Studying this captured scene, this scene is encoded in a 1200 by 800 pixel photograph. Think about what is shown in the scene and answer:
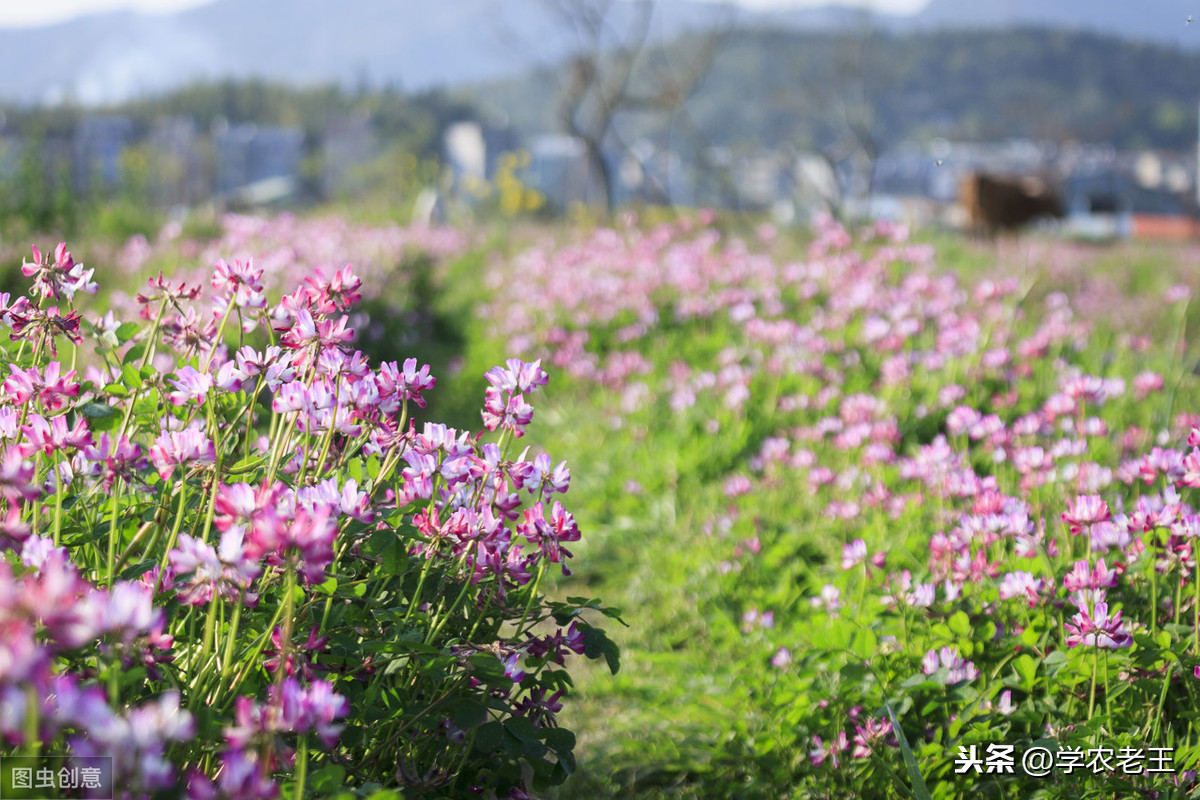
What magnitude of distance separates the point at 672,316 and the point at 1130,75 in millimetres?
116692

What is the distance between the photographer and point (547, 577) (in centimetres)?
284

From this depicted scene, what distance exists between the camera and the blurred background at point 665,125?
1912 cm

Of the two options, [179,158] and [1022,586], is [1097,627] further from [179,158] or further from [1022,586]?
[179,158]

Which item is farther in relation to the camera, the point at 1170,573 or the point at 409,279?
the point at 409,279

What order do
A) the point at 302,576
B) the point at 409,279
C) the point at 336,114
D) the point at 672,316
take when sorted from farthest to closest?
1. the point at 336,114
2. the point at 409,279
3. the point at 672,316
4. the point at 302,576

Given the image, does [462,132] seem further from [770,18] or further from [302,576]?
[302,576]

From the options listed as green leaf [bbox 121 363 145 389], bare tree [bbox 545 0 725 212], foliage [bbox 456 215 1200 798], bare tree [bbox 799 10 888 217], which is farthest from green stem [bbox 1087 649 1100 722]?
bare tree [bbox 799 10 888 217]

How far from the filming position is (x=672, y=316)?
652 cm

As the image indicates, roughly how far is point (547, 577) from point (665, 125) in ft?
140

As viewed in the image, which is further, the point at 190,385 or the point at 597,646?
the point at 597,646

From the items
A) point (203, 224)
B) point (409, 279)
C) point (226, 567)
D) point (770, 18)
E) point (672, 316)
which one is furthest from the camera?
point (770, 18)

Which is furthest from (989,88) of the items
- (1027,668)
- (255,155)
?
(1027,668)

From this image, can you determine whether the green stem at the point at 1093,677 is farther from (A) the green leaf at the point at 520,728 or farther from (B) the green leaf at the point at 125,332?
(B) the green leaf at the point at 125,332

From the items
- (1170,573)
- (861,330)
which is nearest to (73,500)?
(1170,573)
